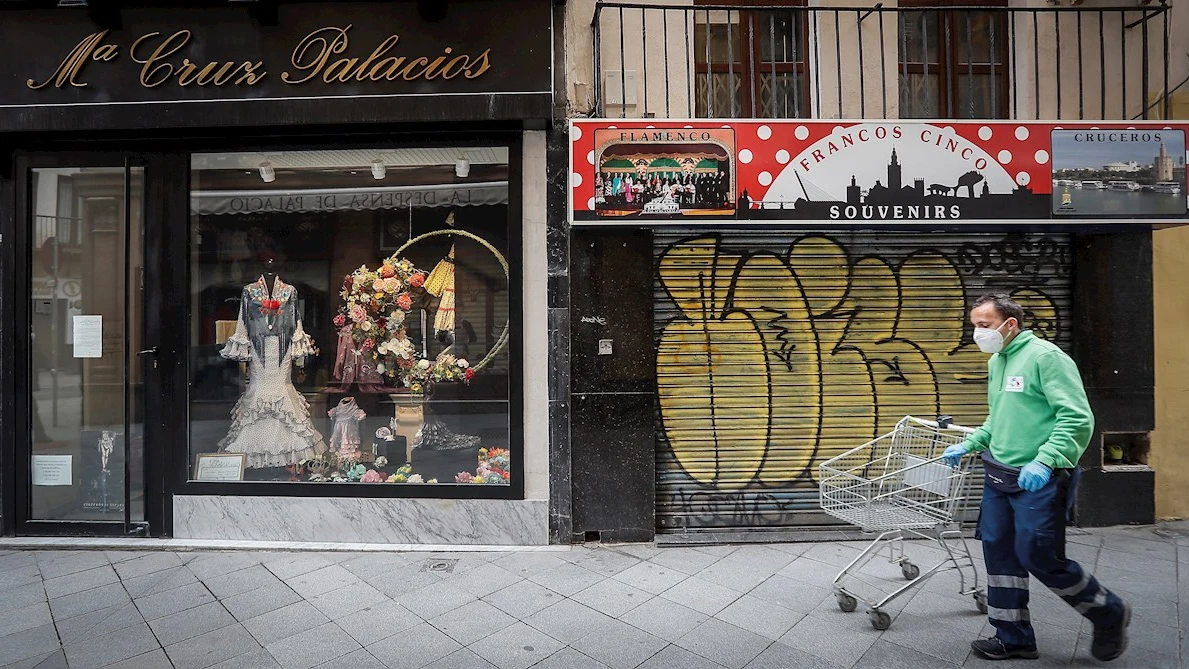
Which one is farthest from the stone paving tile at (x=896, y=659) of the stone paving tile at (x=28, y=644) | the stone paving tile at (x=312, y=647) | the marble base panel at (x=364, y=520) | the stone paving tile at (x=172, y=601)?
the stone paving tile at (x=28, y=644)

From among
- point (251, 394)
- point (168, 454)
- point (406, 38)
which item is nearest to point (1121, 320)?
point (406, 38)

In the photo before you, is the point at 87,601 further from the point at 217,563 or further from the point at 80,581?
the point at 217,563

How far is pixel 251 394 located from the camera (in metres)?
5.82

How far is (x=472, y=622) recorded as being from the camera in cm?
404

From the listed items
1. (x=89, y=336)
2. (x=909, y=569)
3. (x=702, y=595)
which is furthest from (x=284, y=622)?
(x=909, y=569)

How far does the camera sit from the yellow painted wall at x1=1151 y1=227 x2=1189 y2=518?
5.83 meters

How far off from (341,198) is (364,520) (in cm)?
280

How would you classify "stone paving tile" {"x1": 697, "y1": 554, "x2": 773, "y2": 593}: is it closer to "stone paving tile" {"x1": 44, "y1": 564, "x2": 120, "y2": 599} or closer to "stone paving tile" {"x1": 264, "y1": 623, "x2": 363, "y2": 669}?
"stone paving tile" {"x1": 264, "y1": 623, "x2": 363, "y2": 669}

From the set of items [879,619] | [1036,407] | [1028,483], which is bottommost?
[879,619]

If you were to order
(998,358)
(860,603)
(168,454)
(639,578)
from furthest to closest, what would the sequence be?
(168,454), (639,578), (860,603), (998,358)

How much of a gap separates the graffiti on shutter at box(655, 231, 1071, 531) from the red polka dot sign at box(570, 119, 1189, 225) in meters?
0.48

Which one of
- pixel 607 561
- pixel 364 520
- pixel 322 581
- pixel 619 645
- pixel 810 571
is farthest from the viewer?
pixel 364 520

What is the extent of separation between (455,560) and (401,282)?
2392mm

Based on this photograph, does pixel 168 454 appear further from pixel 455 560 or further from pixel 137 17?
pixel 137 17
